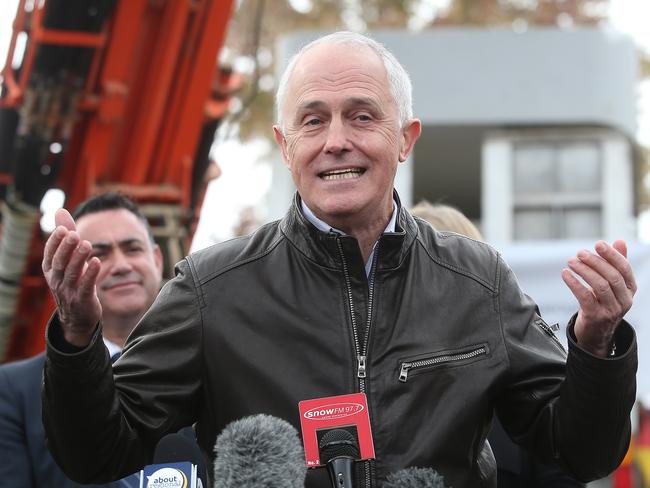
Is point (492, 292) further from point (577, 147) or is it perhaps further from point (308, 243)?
point (577, 147)

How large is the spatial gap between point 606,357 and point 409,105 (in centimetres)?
87

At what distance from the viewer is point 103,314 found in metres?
4.91

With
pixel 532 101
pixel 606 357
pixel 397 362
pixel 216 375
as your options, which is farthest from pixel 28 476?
pixel 532 101

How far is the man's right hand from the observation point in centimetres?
267

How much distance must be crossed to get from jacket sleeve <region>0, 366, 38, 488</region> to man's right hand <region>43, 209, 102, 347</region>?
155cm

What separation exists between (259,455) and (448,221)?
2.09 m

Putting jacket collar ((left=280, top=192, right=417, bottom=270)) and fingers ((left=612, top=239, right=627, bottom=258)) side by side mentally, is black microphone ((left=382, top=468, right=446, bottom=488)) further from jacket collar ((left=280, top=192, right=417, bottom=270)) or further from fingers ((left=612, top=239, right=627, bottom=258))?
fingers ((left=612, top=239, right=627, bottom=258))

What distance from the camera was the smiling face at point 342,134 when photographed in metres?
3.06

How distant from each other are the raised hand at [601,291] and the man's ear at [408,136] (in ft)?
2.03

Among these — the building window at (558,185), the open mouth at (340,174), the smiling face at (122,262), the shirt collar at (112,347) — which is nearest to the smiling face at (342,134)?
the open mouth at (340,174)

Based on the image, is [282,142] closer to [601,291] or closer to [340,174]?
[340,174]

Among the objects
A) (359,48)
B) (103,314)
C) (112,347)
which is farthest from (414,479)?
(103,314)

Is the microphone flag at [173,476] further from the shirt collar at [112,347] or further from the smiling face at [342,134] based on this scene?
the smiling face at [342,134]

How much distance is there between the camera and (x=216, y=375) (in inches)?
117
